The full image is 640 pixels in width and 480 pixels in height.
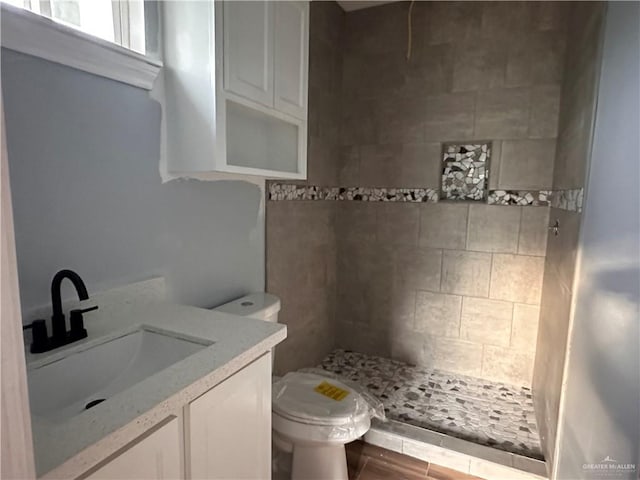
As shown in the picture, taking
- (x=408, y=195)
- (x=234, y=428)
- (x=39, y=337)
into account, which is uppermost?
(x=408, y=195)

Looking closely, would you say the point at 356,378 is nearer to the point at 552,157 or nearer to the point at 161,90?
the point at 552,157

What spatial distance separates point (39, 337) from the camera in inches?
36.1

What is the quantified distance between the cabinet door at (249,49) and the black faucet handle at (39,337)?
893mm

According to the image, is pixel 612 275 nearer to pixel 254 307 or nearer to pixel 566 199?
pixel 566 199

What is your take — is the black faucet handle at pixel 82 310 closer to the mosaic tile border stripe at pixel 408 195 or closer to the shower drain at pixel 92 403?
the shower drain at pixel 92 403

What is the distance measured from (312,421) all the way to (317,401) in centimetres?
11

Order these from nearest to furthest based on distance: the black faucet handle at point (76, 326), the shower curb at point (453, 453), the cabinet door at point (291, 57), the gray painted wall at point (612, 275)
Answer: the black faucet handle at point (76, 326), the gray painted wall at point (612, 275), the cabinet door at point (291, 57), the shower curb at point (453, 453)

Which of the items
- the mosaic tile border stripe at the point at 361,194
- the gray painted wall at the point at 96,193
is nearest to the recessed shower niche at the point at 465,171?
the mosaic tile border stripe at the point at 361,194

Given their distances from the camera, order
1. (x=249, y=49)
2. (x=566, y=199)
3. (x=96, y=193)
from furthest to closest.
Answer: (x=566, y=199) → (x=249, y=49) → (x=96, y=193)

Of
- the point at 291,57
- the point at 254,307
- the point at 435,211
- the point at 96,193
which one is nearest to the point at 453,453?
the point at 254,307

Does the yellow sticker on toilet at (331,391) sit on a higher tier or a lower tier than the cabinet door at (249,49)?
lower

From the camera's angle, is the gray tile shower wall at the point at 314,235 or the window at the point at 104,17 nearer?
the window at the point at 104,17

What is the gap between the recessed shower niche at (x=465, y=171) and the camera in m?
2.35

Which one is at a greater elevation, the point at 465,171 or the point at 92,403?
the point at 465,171
